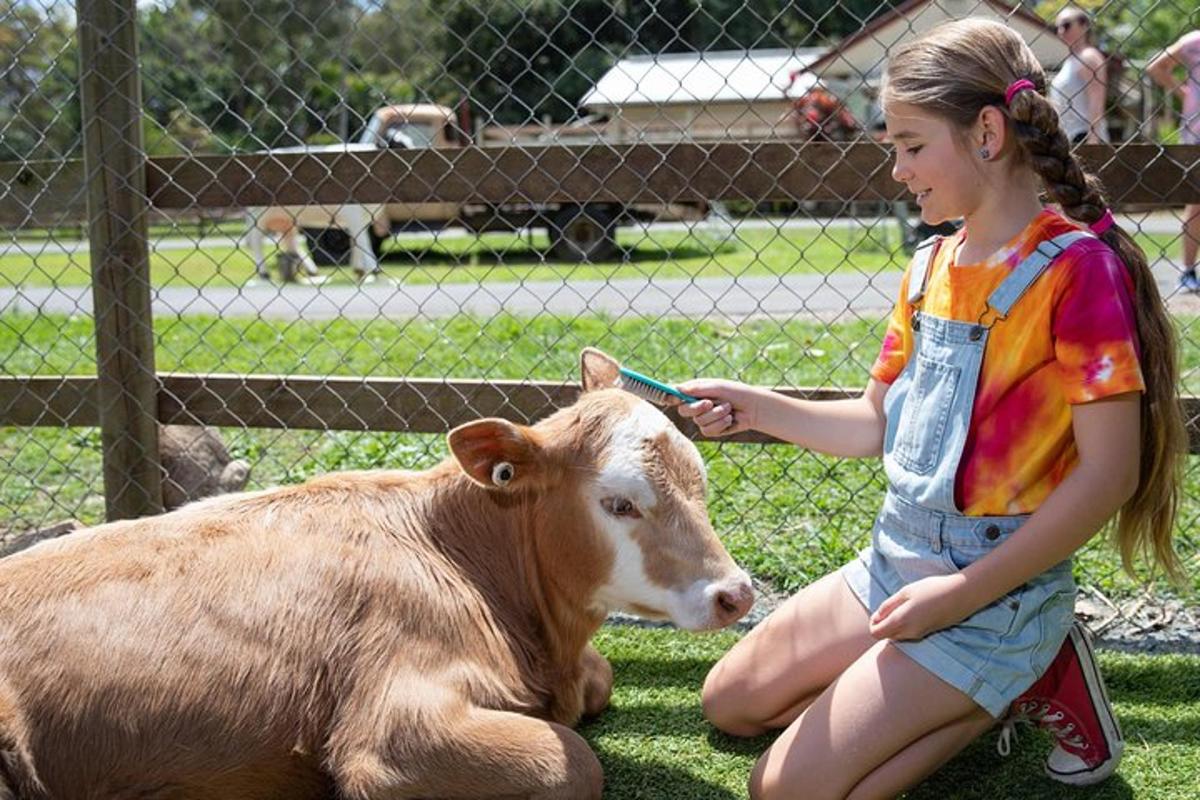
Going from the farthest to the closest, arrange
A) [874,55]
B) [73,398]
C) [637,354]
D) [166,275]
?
[874,55] → [166,275] → [637,354] → [73,398]

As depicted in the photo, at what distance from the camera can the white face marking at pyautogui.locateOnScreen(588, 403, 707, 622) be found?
3271 millimetres

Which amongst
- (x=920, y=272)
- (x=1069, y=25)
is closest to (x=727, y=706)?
(x=920, y=272)

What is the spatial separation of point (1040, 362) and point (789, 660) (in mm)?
1118

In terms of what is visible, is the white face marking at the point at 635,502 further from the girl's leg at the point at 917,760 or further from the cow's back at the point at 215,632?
the girl's leg at the point at 917,760

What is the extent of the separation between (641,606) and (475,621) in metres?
0.45

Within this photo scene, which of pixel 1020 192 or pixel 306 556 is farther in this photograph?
pixel 306 556

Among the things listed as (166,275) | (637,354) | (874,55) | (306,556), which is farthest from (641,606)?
(874,55)

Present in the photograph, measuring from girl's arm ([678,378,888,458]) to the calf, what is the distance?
0.90ft

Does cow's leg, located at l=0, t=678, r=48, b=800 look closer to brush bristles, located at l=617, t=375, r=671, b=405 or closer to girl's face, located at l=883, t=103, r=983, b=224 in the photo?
brush bristles, located at l=617, t=375, r=671, b=405

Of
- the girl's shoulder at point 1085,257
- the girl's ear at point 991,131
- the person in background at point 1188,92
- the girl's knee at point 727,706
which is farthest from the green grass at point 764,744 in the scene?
the person in background at point 1188,92

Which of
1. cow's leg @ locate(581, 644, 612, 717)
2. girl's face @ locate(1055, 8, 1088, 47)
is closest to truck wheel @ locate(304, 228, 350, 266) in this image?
girl's face @ locate(1055, 8, 1088, 47)

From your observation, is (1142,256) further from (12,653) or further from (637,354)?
(637,354)

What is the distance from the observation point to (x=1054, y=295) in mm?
2959

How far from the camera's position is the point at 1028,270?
3008 millimetres
